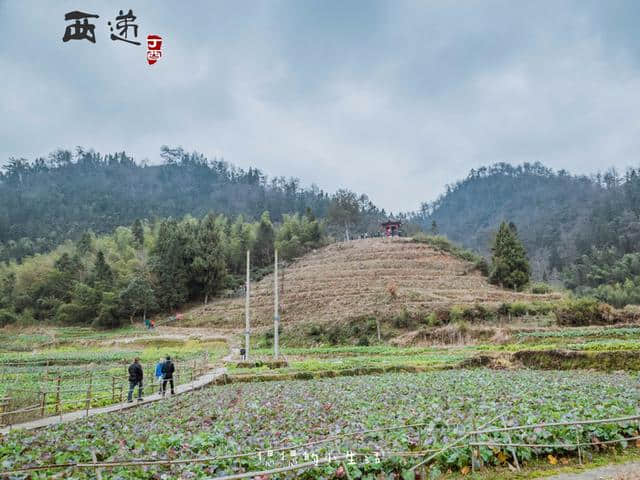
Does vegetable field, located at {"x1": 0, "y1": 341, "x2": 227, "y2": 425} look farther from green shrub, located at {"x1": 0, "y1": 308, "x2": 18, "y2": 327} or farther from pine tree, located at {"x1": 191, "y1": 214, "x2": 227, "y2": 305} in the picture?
pine tree, located at {"x1": 191, "y1": 214, "x2": 227, "y2": 305}

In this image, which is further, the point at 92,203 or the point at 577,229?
the point at 92,203

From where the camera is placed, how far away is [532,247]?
125 m

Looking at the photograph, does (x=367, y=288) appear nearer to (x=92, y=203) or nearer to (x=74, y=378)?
(x=74, y=378)

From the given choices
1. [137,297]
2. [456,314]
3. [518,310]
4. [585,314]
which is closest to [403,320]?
[456,314]

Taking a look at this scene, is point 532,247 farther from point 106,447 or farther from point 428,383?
point 106,447

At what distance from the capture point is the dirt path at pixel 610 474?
6.67 meters

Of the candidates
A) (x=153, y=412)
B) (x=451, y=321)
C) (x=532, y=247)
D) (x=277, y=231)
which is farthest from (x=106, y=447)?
(x=532, y=247)

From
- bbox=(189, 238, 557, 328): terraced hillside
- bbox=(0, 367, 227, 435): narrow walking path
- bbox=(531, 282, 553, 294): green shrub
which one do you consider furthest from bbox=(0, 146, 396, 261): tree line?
bbox=(0, 367, 227, 435): narrow walking path

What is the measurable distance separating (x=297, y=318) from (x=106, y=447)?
2013 inches

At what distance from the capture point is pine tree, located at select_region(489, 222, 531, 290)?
217 feet

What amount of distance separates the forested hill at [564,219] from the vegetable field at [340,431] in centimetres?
9864

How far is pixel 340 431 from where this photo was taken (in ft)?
29.6

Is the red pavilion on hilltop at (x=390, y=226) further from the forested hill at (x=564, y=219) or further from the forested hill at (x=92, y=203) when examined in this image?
the forested hill at (x=92, y=203)

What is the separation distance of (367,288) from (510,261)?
21.2 m
